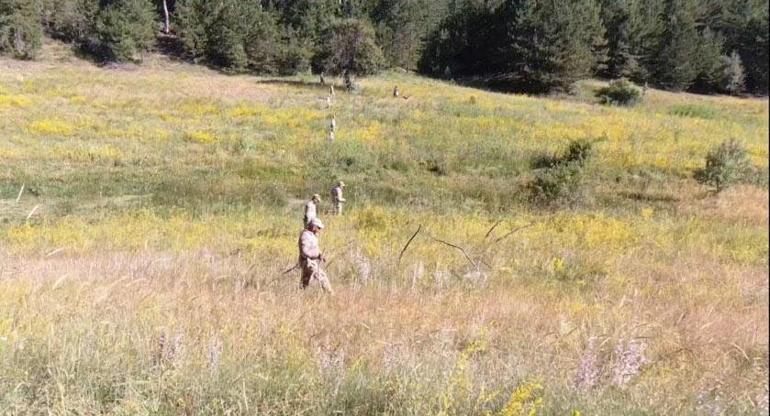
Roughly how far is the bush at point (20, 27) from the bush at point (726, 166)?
18110 mm

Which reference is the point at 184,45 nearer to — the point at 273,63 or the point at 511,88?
the point at 273,63

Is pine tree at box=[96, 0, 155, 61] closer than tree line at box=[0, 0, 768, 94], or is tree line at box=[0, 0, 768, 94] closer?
tree line at box=[0, 0, 768, 94]

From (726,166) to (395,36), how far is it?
51.6 m

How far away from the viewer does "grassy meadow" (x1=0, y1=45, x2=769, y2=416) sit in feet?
10.1

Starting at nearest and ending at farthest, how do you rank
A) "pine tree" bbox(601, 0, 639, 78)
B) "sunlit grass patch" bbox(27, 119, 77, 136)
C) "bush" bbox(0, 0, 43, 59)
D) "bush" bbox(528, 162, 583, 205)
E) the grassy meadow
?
1. the grassy meadow
2. "bush" bbox(0, 0, 43, 59)
3. "sunlit grass patch" bbox(27, 119, 77, 136)
4. "bush" bbox(528, 162, 583, 205)
5. "pine tree" bbox(601, 0, 639, 78)

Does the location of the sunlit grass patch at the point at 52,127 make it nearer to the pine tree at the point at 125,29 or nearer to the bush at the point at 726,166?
the bush at the point at 726,166

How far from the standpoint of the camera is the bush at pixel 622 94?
40.0 metres

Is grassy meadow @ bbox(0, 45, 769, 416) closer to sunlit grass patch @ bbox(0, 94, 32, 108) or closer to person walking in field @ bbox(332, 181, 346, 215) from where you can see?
sunlit grass patch @ bbox(0, 94, 32, 108)

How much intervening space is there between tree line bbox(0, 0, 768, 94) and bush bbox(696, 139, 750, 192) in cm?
1938

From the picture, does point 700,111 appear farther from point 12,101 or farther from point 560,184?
point 12,101

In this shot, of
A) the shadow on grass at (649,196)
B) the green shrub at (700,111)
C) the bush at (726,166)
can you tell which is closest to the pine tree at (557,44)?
the green shrub at (700,111)

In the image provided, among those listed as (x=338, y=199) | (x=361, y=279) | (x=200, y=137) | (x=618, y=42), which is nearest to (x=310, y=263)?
(x=361, y=279)

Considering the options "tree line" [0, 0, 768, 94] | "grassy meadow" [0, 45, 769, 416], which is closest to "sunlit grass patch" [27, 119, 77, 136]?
"grassy meadow" [0, 45, 769, 416]

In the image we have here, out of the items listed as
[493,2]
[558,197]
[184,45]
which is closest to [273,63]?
[184,45]
